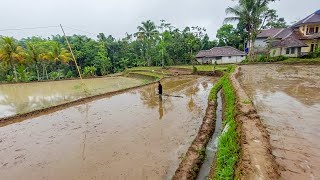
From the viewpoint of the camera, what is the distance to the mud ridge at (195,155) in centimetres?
621

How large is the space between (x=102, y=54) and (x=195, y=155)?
41.7m

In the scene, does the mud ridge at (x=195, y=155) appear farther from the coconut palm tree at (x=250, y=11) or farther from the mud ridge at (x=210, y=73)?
the coconut palm tree at (x=250, y=11)

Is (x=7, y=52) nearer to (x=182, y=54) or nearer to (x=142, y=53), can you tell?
(x=142, y=53)

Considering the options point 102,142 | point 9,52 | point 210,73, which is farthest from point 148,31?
point 102,142

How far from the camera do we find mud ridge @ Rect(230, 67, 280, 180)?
14.7 feet

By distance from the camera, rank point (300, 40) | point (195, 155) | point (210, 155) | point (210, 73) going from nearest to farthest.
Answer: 1. point (195, 155)
2. point (210, 155)
3. point (210, 73)
4. point (300, 40)

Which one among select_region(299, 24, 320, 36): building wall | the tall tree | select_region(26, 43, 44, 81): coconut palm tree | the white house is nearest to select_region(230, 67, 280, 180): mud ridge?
select_region(299, 24, 320, 36): building wall

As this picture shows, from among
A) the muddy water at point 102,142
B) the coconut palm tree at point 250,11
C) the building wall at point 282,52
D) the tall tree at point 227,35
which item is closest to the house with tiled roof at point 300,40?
the building wall at point 282,52

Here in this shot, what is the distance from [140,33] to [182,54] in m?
9.55

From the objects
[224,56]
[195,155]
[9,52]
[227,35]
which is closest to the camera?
[195,155]

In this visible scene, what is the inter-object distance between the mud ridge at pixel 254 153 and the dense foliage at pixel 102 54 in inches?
1333

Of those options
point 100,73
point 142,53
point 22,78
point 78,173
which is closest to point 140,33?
point 142,53

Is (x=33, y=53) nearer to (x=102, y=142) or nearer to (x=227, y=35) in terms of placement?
(x=102, y=142)

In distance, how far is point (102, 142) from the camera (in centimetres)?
882
